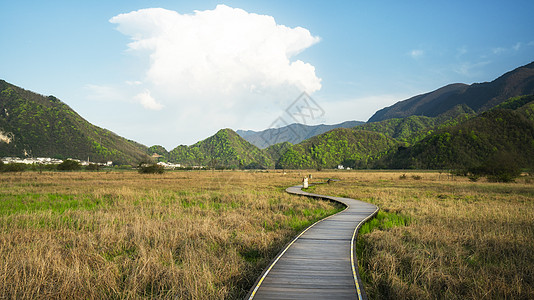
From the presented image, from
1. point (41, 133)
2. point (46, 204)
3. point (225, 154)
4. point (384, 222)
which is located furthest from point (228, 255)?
point (225, 154)

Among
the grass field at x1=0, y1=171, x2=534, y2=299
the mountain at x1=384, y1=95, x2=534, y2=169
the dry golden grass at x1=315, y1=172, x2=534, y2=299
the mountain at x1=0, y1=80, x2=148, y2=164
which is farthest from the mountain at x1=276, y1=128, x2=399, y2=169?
the dry golden grass at x1=315, y1=172, x2=534, y2=299

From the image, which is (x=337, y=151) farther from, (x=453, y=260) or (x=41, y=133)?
(x=453, y=260)

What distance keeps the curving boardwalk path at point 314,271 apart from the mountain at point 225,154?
137m

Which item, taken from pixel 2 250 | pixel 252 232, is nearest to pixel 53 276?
pixel 2 250

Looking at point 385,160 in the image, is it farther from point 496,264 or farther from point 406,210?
point 496,264

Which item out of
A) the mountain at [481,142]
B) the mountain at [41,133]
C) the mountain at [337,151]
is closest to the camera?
the mountain at [481,142]

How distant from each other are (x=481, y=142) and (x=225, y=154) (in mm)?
119362

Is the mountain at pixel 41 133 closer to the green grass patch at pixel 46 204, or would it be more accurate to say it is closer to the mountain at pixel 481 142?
the green grass patch at pixel 46 204

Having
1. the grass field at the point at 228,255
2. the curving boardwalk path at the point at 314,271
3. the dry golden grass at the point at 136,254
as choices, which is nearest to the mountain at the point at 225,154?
the dry golden grass at the point at 136,254

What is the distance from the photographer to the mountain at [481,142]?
3455 inches

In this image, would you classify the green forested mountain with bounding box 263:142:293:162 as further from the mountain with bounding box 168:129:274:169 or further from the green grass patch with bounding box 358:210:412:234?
the green grass patch with bounding box 358:210:412:234

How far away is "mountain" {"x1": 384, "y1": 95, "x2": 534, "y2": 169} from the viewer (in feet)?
288

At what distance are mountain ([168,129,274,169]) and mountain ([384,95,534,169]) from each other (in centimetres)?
7677

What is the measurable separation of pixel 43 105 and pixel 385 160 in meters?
156
